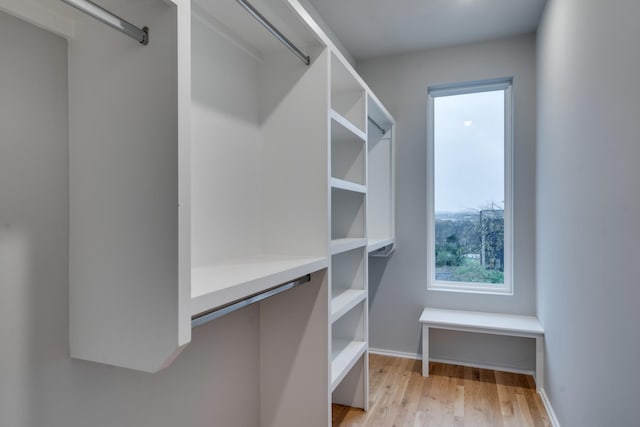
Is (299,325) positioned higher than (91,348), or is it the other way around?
(91,348)

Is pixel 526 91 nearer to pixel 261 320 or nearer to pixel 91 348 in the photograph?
pixel 261 320

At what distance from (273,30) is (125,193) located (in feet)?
3.01

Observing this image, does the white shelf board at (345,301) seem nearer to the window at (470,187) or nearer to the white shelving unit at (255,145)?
the white shelving unit at (255,145)

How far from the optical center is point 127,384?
3.94ft

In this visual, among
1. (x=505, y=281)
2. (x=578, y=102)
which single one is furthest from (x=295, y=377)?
(x=505, y=281)

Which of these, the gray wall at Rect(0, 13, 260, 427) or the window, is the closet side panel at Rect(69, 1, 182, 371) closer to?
the gray wall at Rect(0, 13, 260, 427)

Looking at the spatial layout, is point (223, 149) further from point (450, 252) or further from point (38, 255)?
point (450, 252)

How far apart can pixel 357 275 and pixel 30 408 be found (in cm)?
175

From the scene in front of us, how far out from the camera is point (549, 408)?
240cm

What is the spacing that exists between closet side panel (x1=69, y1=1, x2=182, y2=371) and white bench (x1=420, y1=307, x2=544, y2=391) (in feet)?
8.07

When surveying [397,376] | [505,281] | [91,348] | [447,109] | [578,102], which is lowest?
[397,376]

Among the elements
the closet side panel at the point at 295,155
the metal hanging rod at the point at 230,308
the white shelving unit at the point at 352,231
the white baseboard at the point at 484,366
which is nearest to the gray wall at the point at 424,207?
the white baseboard at the point at 484,366

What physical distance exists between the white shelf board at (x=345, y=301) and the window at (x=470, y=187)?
130 centimetres

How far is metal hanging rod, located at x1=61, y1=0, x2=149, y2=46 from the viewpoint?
0.83 metres
